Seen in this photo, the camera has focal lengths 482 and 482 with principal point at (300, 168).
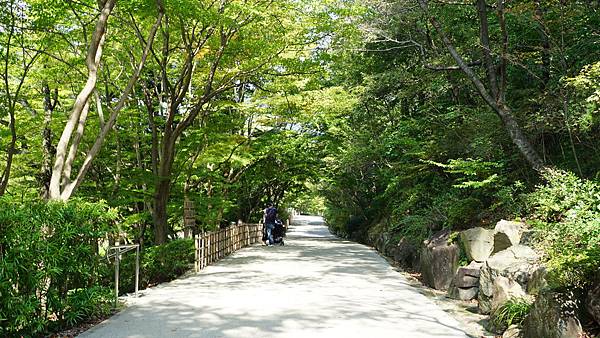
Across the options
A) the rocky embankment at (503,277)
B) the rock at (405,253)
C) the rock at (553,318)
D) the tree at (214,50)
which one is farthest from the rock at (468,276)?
the tree at (214,50)

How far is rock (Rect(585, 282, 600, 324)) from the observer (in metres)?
4.09

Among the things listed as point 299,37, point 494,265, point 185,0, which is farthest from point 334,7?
point 494,265

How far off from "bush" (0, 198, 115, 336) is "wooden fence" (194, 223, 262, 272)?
17.9 ft

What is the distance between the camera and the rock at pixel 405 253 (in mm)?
12594

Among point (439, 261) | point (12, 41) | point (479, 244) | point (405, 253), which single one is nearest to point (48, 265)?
point (479, 244)

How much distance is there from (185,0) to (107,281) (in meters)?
5.39

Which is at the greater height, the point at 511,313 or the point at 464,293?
the point at 511,313

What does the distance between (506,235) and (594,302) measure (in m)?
3.61

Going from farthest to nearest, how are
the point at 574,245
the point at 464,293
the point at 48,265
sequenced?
the point at 464,293 → the point at 48,265 → the point at 574,245

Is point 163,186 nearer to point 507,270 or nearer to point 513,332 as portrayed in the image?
point 507,270

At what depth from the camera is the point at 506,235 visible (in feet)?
25.2

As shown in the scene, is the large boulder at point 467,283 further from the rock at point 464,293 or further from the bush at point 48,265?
the bush at point 48,265

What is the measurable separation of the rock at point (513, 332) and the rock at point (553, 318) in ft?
0.58

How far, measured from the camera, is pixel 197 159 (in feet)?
47.7
